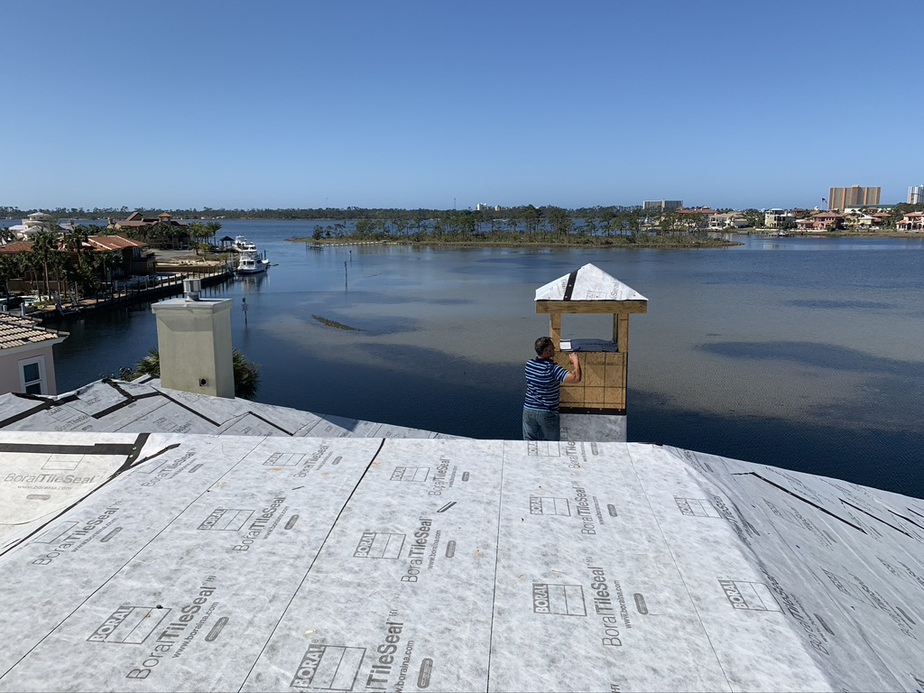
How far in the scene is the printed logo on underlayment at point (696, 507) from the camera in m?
4.36

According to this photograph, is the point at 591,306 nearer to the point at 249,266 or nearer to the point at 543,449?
the point at 543,449

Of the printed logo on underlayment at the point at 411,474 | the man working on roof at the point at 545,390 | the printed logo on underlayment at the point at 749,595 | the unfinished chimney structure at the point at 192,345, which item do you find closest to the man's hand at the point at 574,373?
the man working on roof at the point at 545,390

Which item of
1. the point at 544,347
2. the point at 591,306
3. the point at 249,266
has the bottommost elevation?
the point at 249,266

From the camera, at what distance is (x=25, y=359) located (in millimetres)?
12594

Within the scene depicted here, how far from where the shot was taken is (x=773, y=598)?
341 cm

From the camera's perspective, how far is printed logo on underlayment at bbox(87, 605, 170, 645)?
123 inches

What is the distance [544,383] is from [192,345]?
484cm

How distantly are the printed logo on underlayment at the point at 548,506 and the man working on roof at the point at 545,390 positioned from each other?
2130 millimetres

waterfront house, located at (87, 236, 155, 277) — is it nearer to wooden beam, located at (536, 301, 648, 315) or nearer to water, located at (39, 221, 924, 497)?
water, located at (39, 221, 924, 497)

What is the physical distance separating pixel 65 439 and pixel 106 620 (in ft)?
9.52

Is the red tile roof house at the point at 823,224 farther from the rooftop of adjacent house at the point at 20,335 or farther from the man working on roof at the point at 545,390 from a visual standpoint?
the man working on roof at the point at 545,390

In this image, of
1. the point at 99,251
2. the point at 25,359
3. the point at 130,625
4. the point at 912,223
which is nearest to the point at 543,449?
the point at 130,625

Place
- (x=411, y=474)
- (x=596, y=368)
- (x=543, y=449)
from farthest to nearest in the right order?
(x=596, y=368) → (x=543, y=449) → (x=411, y=474)

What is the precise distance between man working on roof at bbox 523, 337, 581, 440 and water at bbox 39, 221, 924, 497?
11755mm
